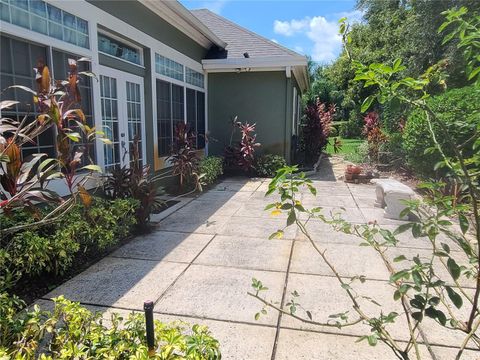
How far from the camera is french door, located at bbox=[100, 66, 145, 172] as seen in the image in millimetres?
5961

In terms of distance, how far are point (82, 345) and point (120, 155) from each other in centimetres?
496

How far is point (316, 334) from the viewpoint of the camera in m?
2.70

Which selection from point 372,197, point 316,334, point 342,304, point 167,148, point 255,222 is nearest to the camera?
point 316,334

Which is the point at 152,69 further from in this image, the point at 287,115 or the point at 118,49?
the point at 287,115

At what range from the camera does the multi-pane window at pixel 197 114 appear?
9.68 metres

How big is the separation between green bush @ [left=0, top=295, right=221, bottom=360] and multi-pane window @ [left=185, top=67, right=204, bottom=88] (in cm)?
805

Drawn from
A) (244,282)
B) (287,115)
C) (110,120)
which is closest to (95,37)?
(110,120)

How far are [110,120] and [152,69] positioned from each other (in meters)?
1.80

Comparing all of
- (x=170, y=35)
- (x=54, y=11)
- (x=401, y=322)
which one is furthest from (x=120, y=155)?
(x=401, y=322)

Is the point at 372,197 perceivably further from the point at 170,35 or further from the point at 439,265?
the point at 170,35

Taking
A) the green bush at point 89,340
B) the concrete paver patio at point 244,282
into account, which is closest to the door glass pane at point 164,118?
the concrete paver patio at point 244,282

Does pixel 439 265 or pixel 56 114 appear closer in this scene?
pixel 56 114

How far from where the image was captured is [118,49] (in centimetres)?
636

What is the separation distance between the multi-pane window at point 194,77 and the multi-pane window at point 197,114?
246 millimetres
